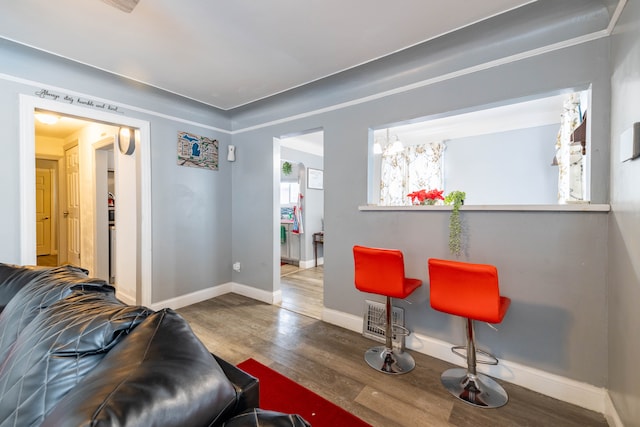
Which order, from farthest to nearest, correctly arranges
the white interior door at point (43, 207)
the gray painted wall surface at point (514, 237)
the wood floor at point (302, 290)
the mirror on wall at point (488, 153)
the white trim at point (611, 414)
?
1. the white interior door at point (43, 207)
2. the mirror on wall at point (488, 153)
3. the wood floor at point (302, 290)
4. the gray painted wall surface at point (514, 237)
5. the white trim at point (611, 414)

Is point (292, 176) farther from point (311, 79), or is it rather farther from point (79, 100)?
point (79, 100)

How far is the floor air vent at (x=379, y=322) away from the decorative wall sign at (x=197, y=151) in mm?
2608

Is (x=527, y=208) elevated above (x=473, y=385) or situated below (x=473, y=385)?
above

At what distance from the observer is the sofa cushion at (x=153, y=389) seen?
0.48 m

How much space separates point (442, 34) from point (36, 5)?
8.63 feet

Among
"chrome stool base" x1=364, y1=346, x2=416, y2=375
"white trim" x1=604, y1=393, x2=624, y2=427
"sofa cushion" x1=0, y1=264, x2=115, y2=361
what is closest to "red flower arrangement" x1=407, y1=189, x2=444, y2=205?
"chrome stool base" x1=364, y1=346, x2=416, y2=375

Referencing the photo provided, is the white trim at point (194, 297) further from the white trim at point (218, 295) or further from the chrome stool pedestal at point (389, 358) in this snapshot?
the chrome stool pedestal at point (389, 358)

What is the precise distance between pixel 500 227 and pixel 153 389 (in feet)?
7.15

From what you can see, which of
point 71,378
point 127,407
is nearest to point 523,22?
point 127,407

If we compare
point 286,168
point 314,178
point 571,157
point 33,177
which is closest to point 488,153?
point 571,157

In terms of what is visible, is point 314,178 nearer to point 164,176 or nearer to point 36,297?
point 164,176

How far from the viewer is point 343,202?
8.95ft

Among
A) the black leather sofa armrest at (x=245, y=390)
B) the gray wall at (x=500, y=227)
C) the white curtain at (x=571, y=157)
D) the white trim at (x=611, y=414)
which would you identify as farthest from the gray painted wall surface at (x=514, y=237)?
the black leather sofa armrest at (x=245, y=390)

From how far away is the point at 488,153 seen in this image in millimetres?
4520
